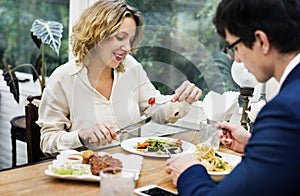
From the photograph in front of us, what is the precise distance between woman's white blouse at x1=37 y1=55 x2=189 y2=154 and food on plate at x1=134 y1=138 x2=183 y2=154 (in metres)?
0.24

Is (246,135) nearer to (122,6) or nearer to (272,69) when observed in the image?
(272,69)

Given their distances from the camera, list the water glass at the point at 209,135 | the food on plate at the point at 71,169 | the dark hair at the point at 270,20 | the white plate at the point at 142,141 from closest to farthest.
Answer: the dark hair at the point at 270,20, the food on plate at the point at 71,169, the white plate at the point at 142,141, the water glass at the point at 209,135

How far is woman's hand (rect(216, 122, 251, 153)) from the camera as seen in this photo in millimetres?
1672

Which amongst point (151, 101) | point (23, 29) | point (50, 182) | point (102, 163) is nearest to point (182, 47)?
point (151, 101)

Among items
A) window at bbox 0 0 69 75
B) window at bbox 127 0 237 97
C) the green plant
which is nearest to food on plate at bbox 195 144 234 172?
window at bbox 127 0 237 97

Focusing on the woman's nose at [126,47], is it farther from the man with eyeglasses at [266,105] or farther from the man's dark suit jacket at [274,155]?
the man's dark suit jacket at [274,155]

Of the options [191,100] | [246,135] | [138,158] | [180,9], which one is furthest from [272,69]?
[180,9]

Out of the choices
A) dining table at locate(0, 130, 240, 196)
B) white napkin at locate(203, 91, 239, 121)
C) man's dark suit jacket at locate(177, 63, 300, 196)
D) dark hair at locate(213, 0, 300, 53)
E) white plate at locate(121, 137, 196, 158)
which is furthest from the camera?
white napkin at locate(203, 91, 239, 121)

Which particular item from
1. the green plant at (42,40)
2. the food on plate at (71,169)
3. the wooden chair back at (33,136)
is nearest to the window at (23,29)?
the green plant at (42,40)

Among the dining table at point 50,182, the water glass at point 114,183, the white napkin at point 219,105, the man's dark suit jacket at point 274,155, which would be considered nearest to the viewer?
the man's dark suit jacket at point 274,155

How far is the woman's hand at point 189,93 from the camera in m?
2.11

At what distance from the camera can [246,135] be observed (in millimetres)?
1672

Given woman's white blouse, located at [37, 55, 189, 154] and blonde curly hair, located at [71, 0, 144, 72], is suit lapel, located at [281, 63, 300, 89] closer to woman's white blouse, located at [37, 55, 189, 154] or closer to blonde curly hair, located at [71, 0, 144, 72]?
woman's white blouse, located at [37, 55, 189, 154]

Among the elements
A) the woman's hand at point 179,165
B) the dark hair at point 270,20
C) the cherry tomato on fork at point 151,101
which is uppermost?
the dark hair at point 270,20
